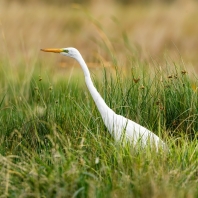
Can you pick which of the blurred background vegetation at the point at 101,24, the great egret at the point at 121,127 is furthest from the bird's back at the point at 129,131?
the blurred background vegetation at the point at 101,24

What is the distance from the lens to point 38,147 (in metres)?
4.77

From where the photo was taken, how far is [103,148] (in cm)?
445

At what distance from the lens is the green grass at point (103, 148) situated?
12.7ft

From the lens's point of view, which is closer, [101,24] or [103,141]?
[103,141]

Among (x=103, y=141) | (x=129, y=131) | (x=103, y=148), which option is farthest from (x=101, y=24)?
(x=103, y=148)

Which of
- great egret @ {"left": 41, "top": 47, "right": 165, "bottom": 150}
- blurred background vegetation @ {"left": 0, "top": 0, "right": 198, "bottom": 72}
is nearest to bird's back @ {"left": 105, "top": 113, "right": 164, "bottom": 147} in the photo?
great egret @ {"left": 41, "top": 47, "right": 165, "bottom": 150}

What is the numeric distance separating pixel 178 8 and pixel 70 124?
34.0 ft

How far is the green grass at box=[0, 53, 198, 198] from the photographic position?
3857mm

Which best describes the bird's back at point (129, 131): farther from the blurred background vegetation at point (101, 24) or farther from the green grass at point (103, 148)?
the blurred background vegetation at point (101, 24)

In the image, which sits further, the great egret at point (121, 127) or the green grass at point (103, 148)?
the great egret at point (121, 127)

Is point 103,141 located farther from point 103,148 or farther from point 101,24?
point 101,24

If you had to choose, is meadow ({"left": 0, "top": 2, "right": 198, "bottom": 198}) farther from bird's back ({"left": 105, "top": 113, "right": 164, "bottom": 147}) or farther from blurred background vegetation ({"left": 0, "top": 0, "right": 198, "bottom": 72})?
blurred background vegetation ({"left": 0, "top": 0, "right": 198, "bottom": 72})

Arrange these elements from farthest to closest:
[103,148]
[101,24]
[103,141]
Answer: [101,24] < [103,141] < [103,148]

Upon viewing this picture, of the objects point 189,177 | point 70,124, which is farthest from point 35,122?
point 189,177
